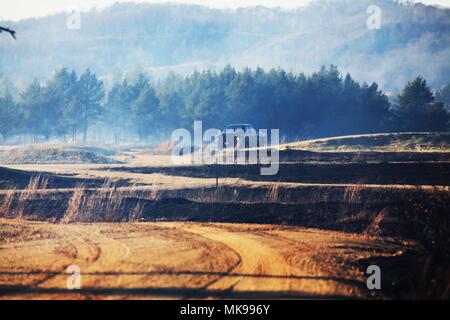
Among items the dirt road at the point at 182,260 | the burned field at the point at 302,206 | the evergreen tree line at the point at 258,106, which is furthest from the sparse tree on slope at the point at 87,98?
the dirt road at the point at 182,260

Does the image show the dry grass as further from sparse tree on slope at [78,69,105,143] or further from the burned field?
sparse tree on slope at [78,69,105,143]

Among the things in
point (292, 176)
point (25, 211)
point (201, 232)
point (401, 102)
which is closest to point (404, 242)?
point (201, 232)

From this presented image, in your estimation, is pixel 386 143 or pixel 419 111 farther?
pixel 419 111

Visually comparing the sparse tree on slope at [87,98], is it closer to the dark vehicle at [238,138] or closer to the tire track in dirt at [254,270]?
the dark vehicle at [238,138]

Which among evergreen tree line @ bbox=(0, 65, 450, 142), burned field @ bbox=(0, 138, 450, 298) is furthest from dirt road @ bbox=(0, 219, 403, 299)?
evergreen tree line @ bbox=(0, 65, 450, 142)

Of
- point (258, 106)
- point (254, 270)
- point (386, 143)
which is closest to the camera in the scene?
point (254, 270)

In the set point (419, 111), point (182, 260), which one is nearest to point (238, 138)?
point (419, 111)

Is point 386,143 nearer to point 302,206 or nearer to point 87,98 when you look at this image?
point 302,206
